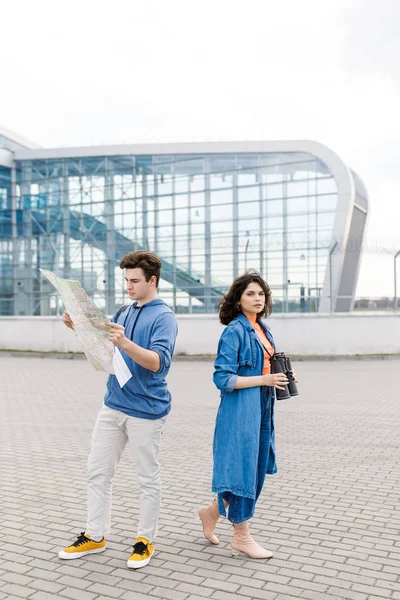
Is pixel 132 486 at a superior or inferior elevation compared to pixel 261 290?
inferior

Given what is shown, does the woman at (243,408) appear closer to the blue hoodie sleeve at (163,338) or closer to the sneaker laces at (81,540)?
the blue hoodie sleeve at (163,338)

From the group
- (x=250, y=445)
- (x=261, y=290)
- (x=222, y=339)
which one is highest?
(x=261, y=290)

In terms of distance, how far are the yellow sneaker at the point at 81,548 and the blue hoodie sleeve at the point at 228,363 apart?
3.85ft

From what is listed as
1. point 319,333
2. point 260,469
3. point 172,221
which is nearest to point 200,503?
point 260,469

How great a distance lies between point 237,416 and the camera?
407cm

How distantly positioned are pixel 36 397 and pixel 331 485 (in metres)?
7.16

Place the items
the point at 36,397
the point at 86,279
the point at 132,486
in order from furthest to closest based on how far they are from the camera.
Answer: the point at 86,279
the point at 36,397
the point at 132,486

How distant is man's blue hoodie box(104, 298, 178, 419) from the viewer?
400 centimetres

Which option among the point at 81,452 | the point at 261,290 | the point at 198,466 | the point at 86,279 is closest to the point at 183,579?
the point at 261,290

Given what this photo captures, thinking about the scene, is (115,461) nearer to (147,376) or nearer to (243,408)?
(147,376)

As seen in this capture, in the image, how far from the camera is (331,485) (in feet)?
19.7

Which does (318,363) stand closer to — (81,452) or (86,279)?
(81,452)

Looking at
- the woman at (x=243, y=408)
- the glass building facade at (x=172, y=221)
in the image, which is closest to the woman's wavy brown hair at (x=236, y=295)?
the woman at (x=243, y=408)

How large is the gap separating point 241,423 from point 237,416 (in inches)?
1.8
